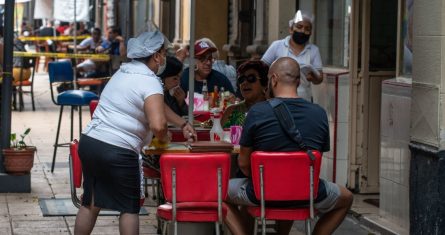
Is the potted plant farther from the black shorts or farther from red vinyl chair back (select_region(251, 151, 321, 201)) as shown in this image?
red vinyl chair back (select_region(251, 151, 321, 201))

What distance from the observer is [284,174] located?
6.80 m

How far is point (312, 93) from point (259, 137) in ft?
17.7

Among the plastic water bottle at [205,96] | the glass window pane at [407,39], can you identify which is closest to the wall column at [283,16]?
the plastic water bottle at [205,96]

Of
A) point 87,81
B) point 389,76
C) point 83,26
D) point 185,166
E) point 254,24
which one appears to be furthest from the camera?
point 83,26

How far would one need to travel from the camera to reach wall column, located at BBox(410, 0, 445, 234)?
762cm

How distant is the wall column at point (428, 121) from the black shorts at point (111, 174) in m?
2.10

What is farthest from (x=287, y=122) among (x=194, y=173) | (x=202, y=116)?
(x=202, y=116)

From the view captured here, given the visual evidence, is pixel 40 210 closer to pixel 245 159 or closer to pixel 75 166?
pixel 75 166

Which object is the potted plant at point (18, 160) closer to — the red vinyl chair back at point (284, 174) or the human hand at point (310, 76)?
the human hand at point (310, 76)

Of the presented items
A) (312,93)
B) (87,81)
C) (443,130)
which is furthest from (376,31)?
(87,81)

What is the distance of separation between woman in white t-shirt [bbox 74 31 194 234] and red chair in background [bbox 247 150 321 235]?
68 cm

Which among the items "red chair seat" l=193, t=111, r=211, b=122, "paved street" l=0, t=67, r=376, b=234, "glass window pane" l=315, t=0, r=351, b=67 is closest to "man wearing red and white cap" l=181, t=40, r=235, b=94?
"red chair seat" l=193, t=111, r=211, b=122

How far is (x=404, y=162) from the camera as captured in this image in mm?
8992

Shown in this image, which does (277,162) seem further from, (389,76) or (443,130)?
(389,76)
